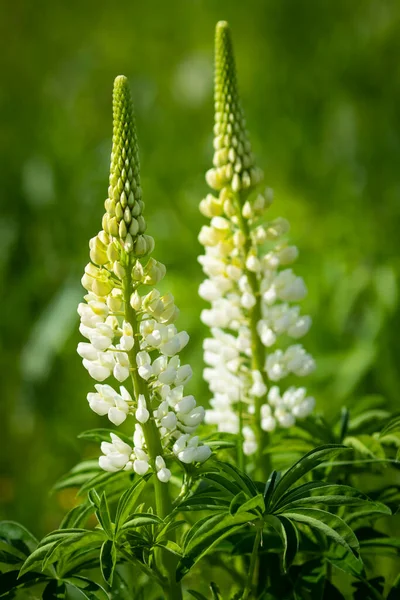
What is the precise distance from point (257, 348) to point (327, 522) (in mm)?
669

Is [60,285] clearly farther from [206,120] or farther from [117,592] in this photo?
[117,592]

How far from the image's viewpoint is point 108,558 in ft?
5.29

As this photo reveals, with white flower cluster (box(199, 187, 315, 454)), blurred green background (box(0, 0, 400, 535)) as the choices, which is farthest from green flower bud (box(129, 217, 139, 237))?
blurred green background (box(0, 0, 400, 535))

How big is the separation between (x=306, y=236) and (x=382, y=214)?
0.58 metres

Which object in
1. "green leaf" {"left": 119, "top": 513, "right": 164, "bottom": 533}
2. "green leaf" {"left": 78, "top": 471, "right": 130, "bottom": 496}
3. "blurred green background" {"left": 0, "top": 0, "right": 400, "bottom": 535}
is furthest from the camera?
"blurred green background" {"left": 0, "top": 0, "right": 400, "bottom": 535}

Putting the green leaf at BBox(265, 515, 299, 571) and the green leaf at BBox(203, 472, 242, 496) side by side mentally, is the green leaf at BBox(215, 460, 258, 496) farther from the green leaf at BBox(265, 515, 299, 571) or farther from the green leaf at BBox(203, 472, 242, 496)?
the green leaf at BBox(265, 515, 299, 571)

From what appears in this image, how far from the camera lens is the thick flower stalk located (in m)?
2.25

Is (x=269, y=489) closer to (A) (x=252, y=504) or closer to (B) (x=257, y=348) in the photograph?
(A) (x=252, y=504)

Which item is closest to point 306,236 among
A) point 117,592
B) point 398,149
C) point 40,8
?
point 398,149

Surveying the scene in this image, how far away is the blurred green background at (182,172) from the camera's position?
3.67 metres

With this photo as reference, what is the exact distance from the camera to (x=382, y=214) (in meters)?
4.83

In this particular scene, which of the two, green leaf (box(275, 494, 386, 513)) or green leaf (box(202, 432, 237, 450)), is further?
green leaf (box(202, 432, 237, 450))

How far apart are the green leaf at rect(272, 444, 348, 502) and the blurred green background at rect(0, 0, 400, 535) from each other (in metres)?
0.82

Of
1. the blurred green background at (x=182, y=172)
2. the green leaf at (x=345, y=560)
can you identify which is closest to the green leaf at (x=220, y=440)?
the green leaf at (x=345, y=560)
